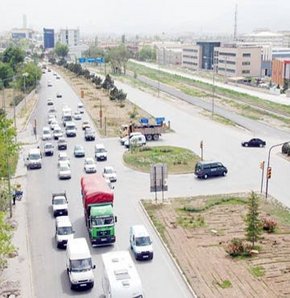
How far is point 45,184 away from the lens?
3669 centimetres

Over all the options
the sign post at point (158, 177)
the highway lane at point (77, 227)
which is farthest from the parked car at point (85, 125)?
the sign post at point (158, 177)

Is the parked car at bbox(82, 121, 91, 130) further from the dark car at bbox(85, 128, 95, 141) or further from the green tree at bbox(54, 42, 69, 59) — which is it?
the green tree at bbox(54, 42, 69, 59)

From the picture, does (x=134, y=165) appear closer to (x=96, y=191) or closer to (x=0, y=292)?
(x=96, y=191)

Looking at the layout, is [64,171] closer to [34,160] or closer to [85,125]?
[34,160]

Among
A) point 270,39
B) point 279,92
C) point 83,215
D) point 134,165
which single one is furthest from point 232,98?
point 270,39

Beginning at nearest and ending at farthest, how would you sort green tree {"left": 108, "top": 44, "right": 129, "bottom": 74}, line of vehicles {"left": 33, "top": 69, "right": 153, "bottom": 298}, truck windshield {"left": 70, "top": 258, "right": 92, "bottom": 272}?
line of vehicles {"left": 33, "top": 69, "right": 153, "bottom": 298}, truck windshield {"left": 70, "top": 258, "right": 92, "bottom": 272}, green tree {"left": 108, "top": 44, "right": 129, "bottom": 74}

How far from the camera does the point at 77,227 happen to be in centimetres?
2833

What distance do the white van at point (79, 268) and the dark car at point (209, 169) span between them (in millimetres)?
16580

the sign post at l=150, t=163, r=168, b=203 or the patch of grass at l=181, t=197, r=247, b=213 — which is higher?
the sign post at l=150, t=163, r=168, b=203

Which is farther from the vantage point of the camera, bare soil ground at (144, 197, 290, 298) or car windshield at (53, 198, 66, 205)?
car windshield at (53, 198, 66, 205)

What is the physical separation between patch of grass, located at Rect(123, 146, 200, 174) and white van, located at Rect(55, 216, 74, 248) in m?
14.1

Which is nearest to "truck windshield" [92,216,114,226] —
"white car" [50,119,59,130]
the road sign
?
the road sign

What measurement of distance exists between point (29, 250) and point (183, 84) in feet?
275

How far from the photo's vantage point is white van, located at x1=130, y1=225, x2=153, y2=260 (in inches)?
944
